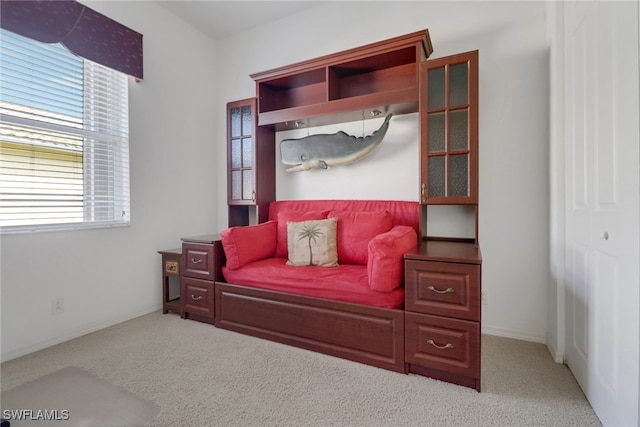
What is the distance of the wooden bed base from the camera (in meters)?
1.76

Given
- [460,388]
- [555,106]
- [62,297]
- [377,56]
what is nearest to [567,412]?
[460,388]

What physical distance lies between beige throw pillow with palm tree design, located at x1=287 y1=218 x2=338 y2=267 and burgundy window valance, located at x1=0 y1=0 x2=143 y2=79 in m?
2.03

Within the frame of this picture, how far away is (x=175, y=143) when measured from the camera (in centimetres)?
303

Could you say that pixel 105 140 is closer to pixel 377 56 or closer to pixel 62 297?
pixel 62 297

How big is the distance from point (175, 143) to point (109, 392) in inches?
87.9

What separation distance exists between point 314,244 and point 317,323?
1.95 feet

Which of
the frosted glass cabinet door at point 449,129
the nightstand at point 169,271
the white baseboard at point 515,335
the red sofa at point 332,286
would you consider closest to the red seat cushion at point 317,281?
the red sofa at point 332,286

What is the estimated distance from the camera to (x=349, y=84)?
267cm

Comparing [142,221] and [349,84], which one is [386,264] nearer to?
[349,84]

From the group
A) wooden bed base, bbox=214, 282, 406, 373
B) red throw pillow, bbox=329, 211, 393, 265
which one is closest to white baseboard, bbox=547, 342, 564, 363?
wooden bed base, bbox=214, 282, 406, 373

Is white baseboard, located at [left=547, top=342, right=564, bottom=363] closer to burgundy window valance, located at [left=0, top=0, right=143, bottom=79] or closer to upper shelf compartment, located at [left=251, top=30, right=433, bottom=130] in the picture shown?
upper shelf compartment, located at [left=251, top=30, right=433, bottom=130]

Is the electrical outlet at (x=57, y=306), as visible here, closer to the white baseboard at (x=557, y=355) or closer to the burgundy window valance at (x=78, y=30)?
the burgundy window valance at (x=78, y=30)

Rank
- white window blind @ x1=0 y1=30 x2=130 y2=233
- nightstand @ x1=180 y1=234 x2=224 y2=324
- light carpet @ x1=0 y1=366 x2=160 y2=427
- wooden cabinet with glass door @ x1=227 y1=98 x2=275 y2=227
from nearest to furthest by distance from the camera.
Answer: light carpet @ x1=0 y1=366 x2=160 y2=427 → white window blind @ x1=0 y1=30 x2=130 y2=233 → nightstand @ x1=180 y1=234 x2=224 y2=324 → wooden cabinet with glass door @ x1=227 y1=98 x2=275 y2=227

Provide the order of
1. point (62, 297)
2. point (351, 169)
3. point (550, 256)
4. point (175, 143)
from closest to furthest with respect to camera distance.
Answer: point (550, 256), point (62, 297), point (351, 169), point (175, 143)
